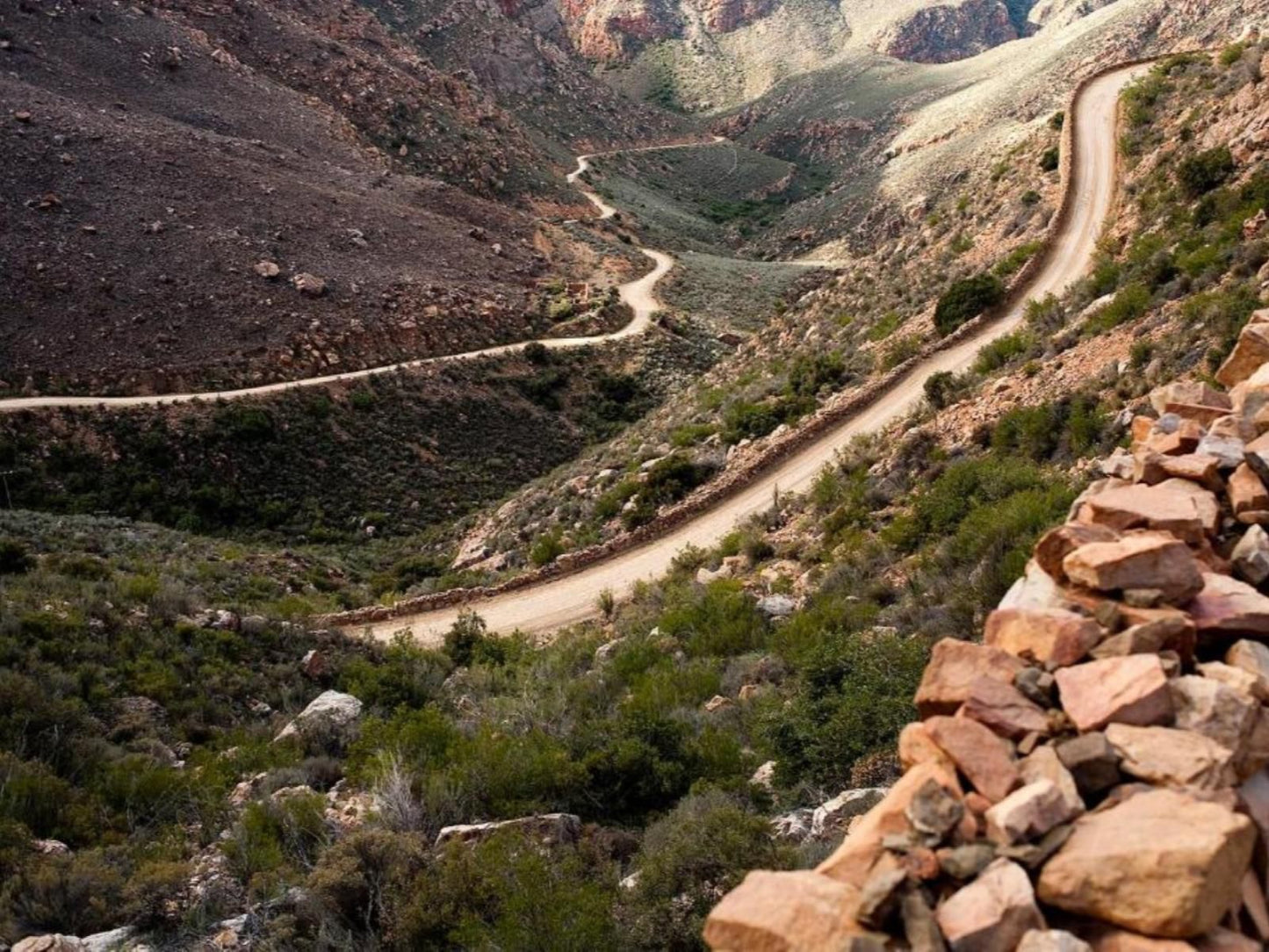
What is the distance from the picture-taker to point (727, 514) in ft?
68.5

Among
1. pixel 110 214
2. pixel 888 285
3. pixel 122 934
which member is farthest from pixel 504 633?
pixel 110 214

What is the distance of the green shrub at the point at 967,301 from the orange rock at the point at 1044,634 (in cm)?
2087

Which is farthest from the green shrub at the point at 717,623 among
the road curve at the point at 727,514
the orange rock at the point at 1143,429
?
the orange rock at the point at 1143,429

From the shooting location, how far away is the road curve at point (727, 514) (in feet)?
63.7

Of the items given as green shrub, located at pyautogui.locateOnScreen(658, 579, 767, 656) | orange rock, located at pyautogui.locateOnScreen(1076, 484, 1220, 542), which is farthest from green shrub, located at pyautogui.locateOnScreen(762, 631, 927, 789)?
orange rock, located at pyautogui.locateOnScreen(1076, 484, 1220, 542)

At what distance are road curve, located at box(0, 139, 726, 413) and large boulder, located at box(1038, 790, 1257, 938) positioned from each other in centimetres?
3625

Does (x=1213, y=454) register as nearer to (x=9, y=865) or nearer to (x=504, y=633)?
(x=9, y=865)

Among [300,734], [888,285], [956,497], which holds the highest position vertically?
[888,285]

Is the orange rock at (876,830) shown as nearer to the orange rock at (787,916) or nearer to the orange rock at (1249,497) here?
the orange rock at (787,916)

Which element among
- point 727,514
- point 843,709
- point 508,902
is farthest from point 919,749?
point 727,514

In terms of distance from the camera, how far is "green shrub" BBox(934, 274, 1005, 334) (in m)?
24.2

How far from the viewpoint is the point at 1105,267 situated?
63.6 ft

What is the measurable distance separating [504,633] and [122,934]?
11.8 m

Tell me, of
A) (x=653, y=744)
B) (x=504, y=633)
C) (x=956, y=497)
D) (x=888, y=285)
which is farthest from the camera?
(x=888, y=285)
